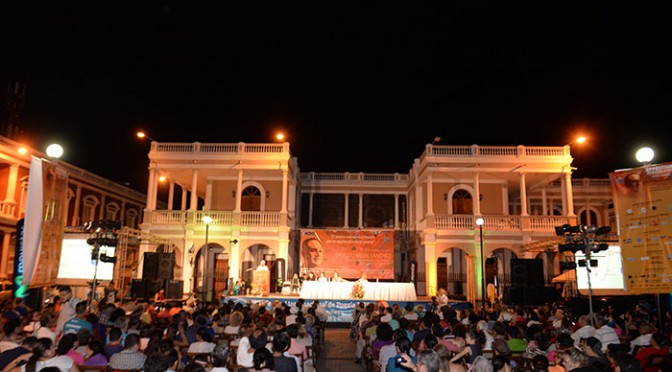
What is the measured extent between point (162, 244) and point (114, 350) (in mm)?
18037

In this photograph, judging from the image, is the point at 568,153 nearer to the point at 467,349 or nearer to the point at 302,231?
the point at 302,231

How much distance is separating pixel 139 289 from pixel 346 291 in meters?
7.77

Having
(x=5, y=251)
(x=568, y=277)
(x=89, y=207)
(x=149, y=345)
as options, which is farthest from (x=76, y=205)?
(x=568, y=277)

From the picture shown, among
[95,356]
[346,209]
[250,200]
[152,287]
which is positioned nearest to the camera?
Answer: [95,356]

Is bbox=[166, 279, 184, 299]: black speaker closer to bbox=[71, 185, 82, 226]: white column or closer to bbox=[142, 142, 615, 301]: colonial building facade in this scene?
bbox=[142, 142, 615, 301]: colonial building facade

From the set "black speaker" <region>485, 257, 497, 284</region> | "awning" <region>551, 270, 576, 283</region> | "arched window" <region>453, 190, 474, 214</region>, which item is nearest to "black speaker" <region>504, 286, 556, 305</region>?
"awning" <region>551, 270, 576, 283</region>

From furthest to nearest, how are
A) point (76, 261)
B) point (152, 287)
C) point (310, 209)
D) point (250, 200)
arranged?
point (310, 209), point (250, 200), point (76, 261), point (152, 287)

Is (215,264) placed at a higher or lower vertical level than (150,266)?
higher

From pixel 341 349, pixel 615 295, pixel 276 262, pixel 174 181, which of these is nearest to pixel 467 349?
pixel 341 349

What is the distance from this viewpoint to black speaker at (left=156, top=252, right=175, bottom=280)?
59.6 ft

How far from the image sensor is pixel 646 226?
7.66 metres

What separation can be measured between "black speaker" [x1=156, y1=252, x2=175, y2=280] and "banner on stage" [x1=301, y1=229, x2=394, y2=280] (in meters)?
8.22

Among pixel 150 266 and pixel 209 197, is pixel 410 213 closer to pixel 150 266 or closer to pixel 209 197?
pixel 209 197

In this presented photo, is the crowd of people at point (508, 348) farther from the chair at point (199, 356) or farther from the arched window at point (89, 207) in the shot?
the arched window at point (89, 207)
